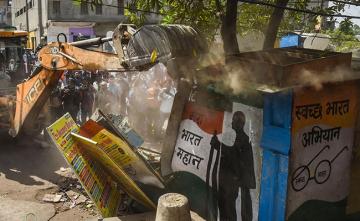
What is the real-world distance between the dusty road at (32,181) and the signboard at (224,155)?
216 cm

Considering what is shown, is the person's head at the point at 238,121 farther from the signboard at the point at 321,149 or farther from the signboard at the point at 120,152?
the signboard at the point at 120,152

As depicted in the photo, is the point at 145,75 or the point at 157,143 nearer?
the point at 157,143

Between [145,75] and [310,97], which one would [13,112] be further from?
[310,97]

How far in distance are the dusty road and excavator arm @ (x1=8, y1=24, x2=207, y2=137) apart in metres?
0.83

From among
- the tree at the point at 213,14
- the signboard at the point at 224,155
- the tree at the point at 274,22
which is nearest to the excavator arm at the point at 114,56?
the tree at the point at 213,14

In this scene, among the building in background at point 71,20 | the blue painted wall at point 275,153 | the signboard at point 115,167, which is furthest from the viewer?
the building in background at point 71,20

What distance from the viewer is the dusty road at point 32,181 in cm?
630

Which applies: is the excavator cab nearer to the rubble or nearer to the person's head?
the rubble

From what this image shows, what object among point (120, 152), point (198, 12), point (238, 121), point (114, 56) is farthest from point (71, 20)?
point (238, 121)

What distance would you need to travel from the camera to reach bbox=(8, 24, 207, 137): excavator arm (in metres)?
4.84

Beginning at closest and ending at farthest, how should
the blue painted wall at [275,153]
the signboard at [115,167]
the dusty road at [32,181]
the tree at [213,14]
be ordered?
the blue painted wall at [275,153] < the signboard at [115,167] < the tree at [213,14] < the dusty road at [32,181]

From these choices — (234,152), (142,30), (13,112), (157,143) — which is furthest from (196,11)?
(13,112)

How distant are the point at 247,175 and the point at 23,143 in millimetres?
7353

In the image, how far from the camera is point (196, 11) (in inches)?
255
